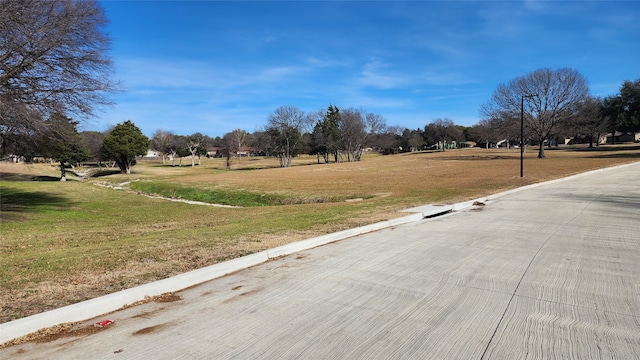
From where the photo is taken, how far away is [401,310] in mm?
4445

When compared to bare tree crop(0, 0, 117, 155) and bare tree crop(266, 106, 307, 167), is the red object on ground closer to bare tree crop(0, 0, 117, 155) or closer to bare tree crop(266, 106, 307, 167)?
bare tree crop(0, 0, 117, 155)

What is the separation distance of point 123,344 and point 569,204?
14.6m

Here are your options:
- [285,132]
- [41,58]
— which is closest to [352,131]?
[285,132]

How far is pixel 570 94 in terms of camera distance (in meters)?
52.8

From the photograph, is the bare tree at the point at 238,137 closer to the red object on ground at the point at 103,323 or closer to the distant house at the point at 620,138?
the distant house at the point at 620,138

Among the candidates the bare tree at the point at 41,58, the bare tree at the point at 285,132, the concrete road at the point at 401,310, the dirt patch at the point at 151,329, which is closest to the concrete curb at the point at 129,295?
the concrete road at the point at 401,310

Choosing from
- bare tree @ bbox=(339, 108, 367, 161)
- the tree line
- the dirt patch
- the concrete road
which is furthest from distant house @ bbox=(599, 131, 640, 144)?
the dirt patch

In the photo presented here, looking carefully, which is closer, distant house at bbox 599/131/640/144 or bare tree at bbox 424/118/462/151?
distant house at bbox 599/131/640/144

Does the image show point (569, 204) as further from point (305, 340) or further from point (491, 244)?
point (305, 340)

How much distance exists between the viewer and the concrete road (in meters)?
3.57

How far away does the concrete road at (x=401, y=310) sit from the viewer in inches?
141

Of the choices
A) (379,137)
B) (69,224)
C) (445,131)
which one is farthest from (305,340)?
(445,131)

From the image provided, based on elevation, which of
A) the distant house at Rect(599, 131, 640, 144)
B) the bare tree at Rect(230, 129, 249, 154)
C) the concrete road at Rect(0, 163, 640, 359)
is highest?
the bare tree at Rect(230, 129, 249, 154)

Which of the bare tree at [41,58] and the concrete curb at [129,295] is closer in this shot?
the concrete curb at [129,295]
